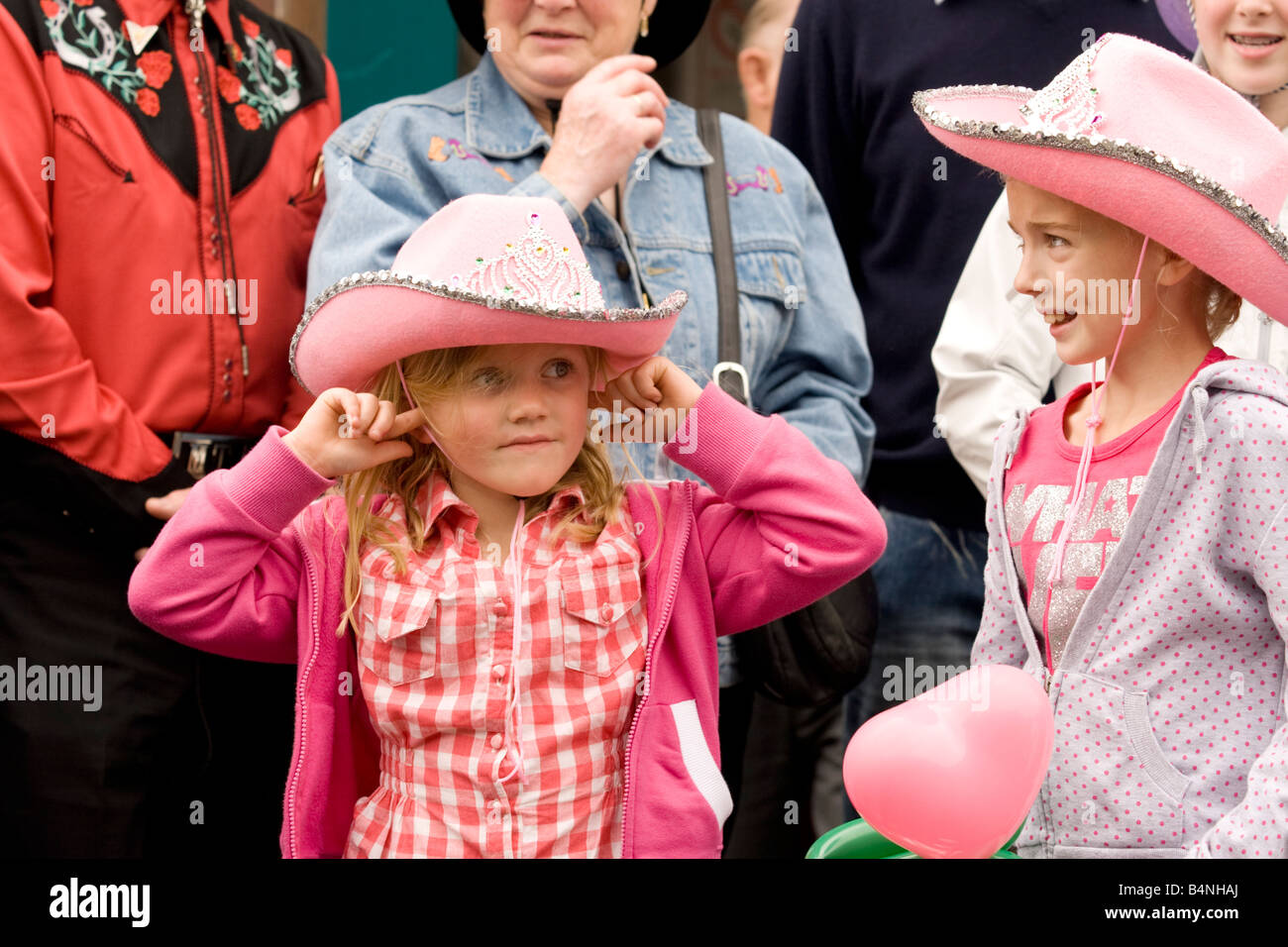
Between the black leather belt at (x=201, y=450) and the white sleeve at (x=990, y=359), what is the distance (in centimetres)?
133

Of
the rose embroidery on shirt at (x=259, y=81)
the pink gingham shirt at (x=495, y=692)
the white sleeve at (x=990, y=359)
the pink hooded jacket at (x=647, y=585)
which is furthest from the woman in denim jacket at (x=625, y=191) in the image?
the pink gingham shirt at (x=495, y=692)

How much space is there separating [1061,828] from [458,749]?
0.87m

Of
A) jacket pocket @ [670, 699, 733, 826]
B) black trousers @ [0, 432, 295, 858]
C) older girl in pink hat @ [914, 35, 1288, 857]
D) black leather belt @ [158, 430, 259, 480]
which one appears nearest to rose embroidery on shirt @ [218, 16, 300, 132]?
black leather belt @ [158, 430, 259, 480]

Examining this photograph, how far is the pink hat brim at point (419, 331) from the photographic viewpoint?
2.10m

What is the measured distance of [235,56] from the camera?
116 inches

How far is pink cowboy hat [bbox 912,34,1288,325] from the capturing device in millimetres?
2055

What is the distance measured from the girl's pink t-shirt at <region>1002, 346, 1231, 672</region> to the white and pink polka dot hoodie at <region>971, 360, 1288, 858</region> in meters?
0.06

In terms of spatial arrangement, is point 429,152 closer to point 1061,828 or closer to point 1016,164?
point 1016,164

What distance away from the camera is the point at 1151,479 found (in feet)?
6.72

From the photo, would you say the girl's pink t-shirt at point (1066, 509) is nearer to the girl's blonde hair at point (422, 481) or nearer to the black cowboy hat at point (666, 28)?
the girl's blonde hair at point (422, 481)

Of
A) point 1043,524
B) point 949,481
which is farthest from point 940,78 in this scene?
point 1043,524

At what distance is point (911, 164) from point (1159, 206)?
116 centimetres

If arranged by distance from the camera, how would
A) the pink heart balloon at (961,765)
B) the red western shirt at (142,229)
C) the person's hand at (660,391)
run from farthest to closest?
the red western shirt at (142,229)
the person's hand at (660,391)
the pink heart balloon at (961,765)

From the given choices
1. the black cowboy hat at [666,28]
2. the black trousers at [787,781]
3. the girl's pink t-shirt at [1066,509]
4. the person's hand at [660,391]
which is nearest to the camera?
the girl's pink t-shirt at [1066,509]
